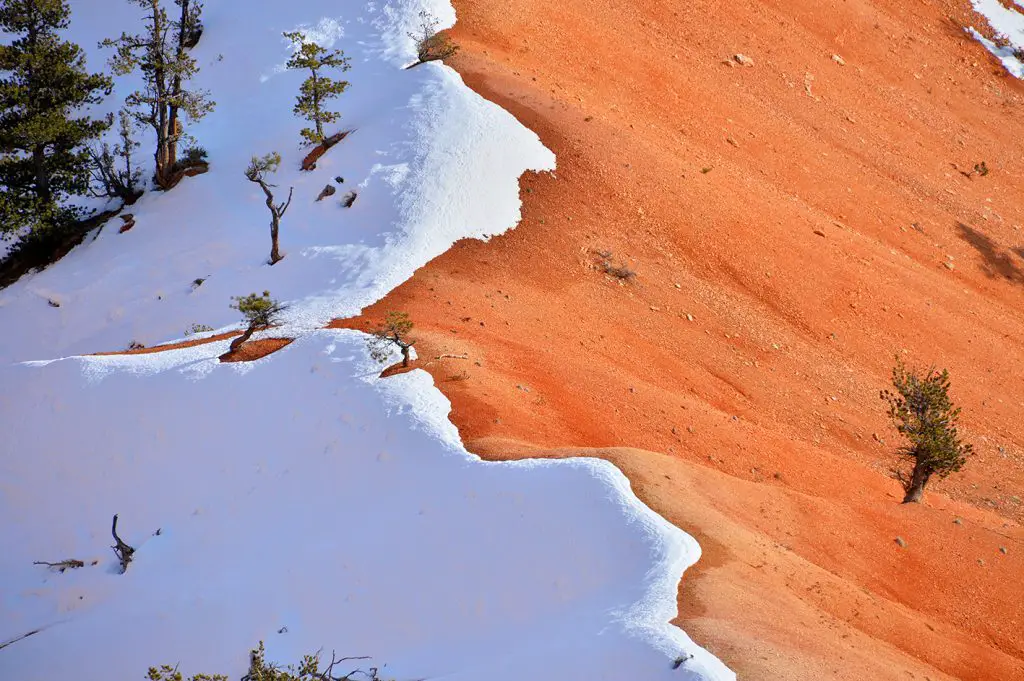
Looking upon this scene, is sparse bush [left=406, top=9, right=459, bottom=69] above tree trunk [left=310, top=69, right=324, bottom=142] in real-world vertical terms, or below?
above

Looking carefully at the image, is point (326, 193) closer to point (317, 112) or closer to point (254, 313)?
point (317, 112)

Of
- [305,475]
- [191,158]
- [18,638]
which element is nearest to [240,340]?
[305,475]

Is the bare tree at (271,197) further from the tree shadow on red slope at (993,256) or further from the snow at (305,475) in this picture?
the tree shadow on red slope at (993,256)

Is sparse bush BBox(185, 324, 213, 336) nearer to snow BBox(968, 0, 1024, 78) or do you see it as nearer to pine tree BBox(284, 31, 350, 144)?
pine tree BBox(284, 31, 350, 144)

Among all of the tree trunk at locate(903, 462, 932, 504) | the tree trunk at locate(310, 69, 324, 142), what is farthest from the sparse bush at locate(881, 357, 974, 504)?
the tree trunk at locate(310, 69, 324, 142)

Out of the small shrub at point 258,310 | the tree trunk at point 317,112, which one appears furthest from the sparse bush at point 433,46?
the small shrub at point 258,310

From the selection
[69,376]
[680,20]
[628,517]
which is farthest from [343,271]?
[680,20]
